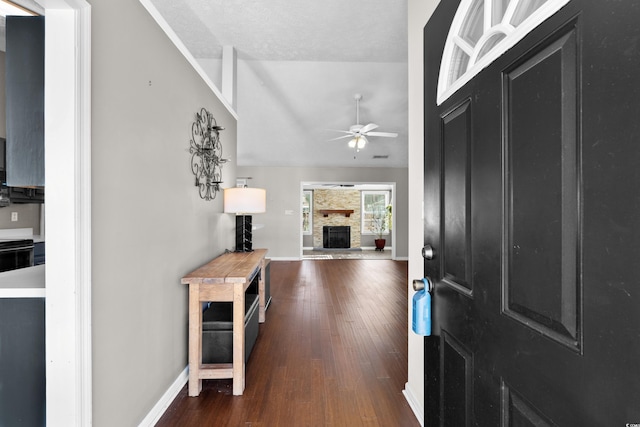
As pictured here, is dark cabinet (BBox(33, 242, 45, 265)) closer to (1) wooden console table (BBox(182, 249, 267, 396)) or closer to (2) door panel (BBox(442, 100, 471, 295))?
(1) wooden console table (BBox(182, 249, 267, 396))

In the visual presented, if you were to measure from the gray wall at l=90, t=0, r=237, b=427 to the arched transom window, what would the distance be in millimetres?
1440

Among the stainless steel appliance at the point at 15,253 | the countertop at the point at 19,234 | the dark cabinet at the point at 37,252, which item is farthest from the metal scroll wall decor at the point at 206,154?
the countertop at the point at 19,234

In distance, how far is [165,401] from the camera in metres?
1.75

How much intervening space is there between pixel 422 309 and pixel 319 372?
134cm

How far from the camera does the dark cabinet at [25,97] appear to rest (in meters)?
1.19

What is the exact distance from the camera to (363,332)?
111 inches

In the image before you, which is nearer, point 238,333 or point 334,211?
point 238,333

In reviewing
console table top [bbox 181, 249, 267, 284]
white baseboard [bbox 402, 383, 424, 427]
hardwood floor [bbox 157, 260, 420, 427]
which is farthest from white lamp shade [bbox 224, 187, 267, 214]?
white baseboard [bbox 402, 383, 424, 427]

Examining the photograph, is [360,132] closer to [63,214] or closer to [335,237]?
[63,214]

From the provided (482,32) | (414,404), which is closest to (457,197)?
(482,32)

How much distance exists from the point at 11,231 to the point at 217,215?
2.92 m

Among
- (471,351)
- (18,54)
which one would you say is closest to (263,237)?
(18,54)

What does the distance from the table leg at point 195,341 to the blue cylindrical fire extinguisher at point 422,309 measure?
143 centimetres

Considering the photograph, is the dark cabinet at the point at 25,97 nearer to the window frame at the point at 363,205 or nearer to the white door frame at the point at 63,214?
the white door frame at the point at 63,214
